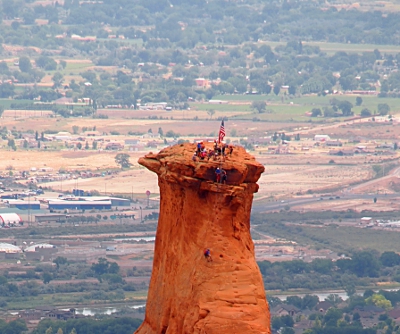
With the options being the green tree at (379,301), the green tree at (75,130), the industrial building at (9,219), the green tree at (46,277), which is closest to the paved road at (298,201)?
the industrial building at (9,219)

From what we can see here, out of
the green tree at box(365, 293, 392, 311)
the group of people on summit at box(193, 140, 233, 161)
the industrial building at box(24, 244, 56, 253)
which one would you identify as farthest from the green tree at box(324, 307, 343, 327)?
the group of people on summit at box(193, 140, 233, 161)

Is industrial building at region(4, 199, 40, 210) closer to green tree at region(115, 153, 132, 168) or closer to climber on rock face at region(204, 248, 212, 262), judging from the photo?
green tree at region(115, 153, 132, 168)

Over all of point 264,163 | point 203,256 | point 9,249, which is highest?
point 203,256

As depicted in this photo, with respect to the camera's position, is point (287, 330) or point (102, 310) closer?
point (287, 330)

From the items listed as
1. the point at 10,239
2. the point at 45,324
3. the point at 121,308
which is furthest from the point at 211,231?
the point at 10,239

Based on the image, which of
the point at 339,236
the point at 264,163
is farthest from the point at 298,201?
the point at 339,236

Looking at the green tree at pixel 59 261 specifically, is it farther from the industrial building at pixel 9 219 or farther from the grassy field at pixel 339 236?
the industrial building at pixel 9 219

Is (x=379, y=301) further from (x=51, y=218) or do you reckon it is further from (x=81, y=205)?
(x=81, y=205)
